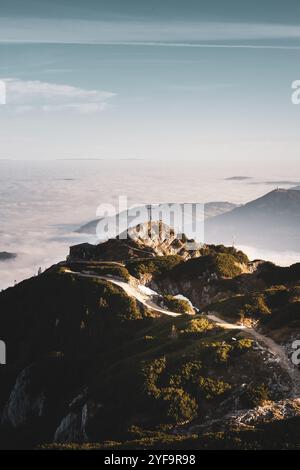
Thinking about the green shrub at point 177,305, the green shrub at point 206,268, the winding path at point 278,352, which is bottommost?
the winding path at point 278,352

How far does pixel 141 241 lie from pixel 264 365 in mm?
103376

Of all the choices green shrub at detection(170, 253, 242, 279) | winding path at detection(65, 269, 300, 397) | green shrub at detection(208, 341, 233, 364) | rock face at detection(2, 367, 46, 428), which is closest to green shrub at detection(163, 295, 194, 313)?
winding path at detection(65, 269, 300, 397)

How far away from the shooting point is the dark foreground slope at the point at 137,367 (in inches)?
3002

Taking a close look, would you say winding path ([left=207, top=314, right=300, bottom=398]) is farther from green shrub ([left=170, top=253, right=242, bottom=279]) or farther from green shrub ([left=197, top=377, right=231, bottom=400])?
green shrub ([left=170, top=253, right=242, bottom=279])

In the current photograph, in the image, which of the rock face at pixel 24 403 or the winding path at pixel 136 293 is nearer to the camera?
the rock face at pixel 24 403

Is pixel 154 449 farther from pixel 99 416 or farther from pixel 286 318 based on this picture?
pixel 286 318

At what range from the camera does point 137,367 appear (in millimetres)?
90812

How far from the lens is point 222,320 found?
11038 cm

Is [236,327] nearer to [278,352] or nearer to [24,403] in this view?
[278,352]

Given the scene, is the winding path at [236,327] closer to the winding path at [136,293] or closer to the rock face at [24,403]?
the winding path at [136,293]

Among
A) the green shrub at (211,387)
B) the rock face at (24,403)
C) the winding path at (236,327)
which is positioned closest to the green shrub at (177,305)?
the winding path at (236,327)

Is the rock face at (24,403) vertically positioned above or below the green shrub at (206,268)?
below

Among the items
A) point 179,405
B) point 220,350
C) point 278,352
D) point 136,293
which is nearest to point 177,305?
point 136,293

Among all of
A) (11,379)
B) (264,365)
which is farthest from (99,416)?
(11,379)
